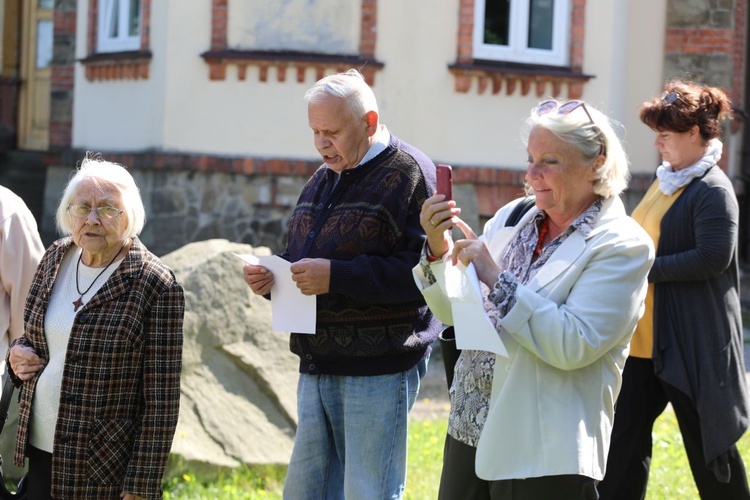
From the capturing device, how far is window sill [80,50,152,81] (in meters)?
11.5

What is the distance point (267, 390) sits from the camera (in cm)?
623

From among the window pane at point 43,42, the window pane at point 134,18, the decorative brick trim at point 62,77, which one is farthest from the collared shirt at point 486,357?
the window pane at point 43,42

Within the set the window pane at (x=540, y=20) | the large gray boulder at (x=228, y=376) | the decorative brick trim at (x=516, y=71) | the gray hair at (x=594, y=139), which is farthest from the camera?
the window pane at (x=540, y=20)

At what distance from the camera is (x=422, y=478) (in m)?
6.24

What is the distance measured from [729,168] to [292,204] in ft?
18.7

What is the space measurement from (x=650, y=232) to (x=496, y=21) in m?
7.01

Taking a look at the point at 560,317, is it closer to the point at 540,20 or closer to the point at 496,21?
the point at 496,21

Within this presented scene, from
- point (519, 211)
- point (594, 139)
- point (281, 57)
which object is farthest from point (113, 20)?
point (594, 139)

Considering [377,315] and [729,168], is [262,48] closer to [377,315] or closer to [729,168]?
[729,168]

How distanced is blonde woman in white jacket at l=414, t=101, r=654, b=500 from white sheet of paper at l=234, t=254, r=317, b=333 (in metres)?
0.70

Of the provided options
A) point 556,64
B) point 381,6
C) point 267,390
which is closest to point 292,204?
point 381,6

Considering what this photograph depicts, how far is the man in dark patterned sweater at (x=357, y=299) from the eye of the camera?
3.96 meters

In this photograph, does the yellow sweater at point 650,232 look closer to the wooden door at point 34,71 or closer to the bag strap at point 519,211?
the bag strap at point 519,211

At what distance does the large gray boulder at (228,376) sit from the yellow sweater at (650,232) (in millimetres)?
2142
